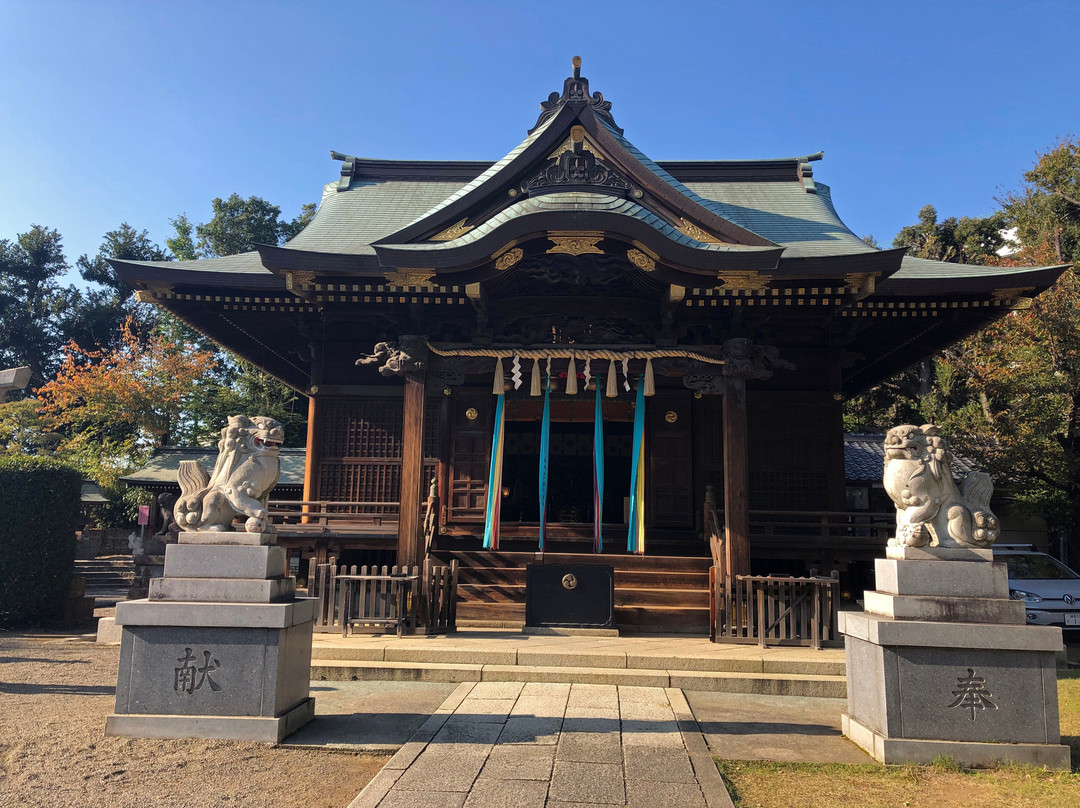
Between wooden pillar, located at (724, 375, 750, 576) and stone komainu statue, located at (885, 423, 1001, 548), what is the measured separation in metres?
3.95

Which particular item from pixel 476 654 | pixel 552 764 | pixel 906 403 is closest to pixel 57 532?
pixel 476 654

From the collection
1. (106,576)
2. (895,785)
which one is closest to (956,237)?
(895,785)

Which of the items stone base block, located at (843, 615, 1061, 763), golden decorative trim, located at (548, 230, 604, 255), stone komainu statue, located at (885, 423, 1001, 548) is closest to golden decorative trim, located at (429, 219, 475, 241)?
golden decorative trim, located at (548, 230, 604, 255)

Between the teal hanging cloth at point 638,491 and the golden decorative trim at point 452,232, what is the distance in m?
3.47

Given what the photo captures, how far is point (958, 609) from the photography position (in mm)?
5094

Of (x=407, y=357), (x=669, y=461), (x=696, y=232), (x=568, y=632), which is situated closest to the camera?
(x=568, y=632)

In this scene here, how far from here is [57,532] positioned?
11.7m

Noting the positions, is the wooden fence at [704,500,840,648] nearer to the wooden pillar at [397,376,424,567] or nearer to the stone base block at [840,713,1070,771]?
the stone base block at [840,713,1070,771]

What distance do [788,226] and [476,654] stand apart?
959 cm

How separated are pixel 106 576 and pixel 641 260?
60.5 feet

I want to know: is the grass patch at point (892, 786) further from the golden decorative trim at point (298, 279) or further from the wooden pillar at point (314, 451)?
the wooden pillar at point (314, 451)

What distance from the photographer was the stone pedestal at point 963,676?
193 inches

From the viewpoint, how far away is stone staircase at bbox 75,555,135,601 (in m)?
18.7

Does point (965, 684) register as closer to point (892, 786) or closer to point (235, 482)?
point (892, 786)
